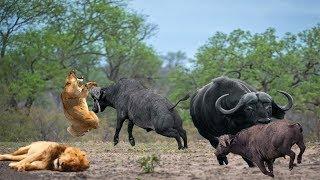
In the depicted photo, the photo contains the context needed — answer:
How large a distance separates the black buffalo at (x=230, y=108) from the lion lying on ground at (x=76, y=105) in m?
2.43

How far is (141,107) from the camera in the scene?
18.3 meters

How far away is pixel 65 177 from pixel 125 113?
887 cm

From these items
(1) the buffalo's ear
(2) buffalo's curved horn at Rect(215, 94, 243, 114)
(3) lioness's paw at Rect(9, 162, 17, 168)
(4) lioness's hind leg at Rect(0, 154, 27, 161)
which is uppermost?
(2) buffalo's curved horn at Rect(215, 94, 243, 114)

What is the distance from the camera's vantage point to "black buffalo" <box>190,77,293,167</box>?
12.0m

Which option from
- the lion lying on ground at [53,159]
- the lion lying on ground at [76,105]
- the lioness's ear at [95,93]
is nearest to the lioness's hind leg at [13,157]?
the lion lying on ground at [53,159]

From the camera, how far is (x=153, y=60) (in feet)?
148

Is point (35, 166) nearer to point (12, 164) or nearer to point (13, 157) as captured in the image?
point (12, 164)

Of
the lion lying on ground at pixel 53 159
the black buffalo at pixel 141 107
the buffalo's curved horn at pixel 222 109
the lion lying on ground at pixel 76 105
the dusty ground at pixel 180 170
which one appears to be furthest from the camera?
the black buffalo at pixel 141 107

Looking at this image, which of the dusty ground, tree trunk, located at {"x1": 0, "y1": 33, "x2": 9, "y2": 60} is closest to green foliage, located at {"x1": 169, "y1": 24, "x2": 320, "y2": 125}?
tree trunk, located at {"x1": 0, "y1": 33, "x2": 9, "y2": 60}

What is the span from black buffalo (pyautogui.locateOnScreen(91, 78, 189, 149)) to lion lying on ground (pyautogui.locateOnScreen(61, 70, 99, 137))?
3.20 metres

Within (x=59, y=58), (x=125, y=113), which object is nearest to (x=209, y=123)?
(x=125, y=113)

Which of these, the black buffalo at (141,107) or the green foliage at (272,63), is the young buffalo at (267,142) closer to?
the black buffalo at (141,107)

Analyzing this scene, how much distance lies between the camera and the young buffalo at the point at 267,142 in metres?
9.94

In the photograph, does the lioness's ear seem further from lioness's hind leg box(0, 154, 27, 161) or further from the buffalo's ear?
the buffalo's ear
